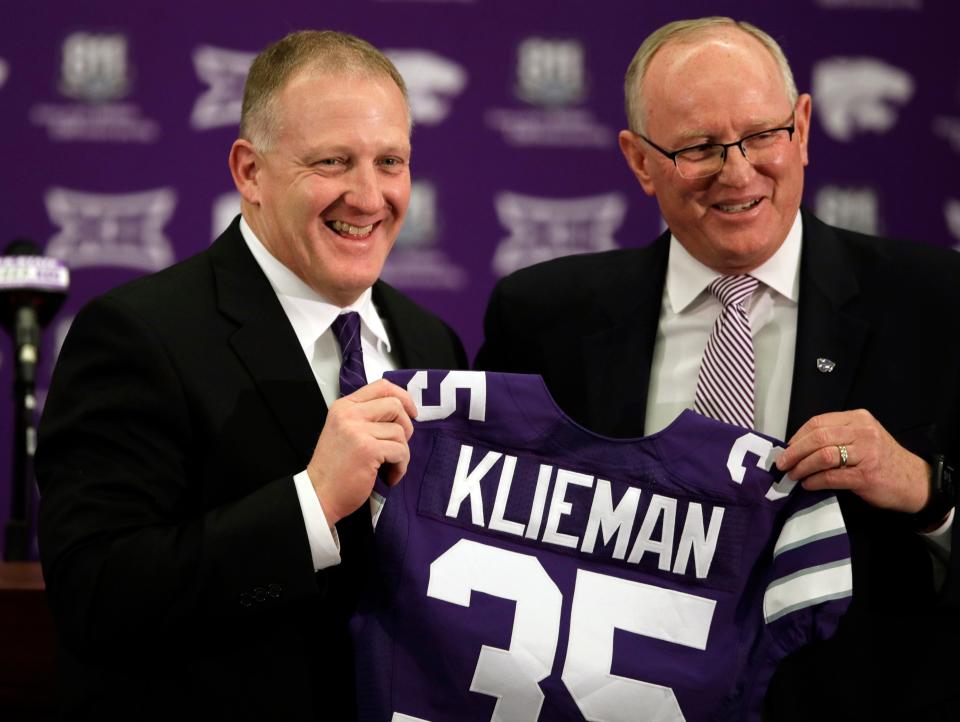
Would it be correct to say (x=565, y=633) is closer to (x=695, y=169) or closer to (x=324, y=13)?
(x=695, y=169)

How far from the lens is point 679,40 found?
2127 mm

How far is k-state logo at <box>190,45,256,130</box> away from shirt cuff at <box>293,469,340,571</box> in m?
2.77

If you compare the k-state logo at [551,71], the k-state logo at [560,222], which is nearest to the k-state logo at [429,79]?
the k-state logo at [551,71]

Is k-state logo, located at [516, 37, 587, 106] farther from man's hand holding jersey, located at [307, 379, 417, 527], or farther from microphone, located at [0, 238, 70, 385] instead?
man's hand holding jersey, located at [307, 379, 417, 527]

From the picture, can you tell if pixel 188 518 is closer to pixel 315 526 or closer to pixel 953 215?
pixel 315 526

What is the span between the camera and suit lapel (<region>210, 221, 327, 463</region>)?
5.99ft

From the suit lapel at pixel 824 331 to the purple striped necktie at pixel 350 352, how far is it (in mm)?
700

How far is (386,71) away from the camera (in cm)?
198

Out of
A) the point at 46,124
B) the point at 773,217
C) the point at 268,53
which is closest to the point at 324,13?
the point at 46,124

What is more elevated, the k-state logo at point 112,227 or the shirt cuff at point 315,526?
the k-state logo at point 112,227

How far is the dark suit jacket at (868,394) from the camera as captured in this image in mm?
1889

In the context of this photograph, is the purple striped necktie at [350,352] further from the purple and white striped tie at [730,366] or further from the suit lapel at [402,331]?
the purple and white striped tie at [730,366]

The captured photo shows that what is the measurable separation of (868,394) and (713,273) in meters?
0.35

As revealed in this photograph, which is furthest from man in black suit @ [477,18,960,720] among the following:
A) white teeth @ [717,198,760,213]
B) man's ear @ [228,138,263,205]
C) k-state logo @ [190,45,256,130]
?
k-state logo @ [190,45,256,130]
